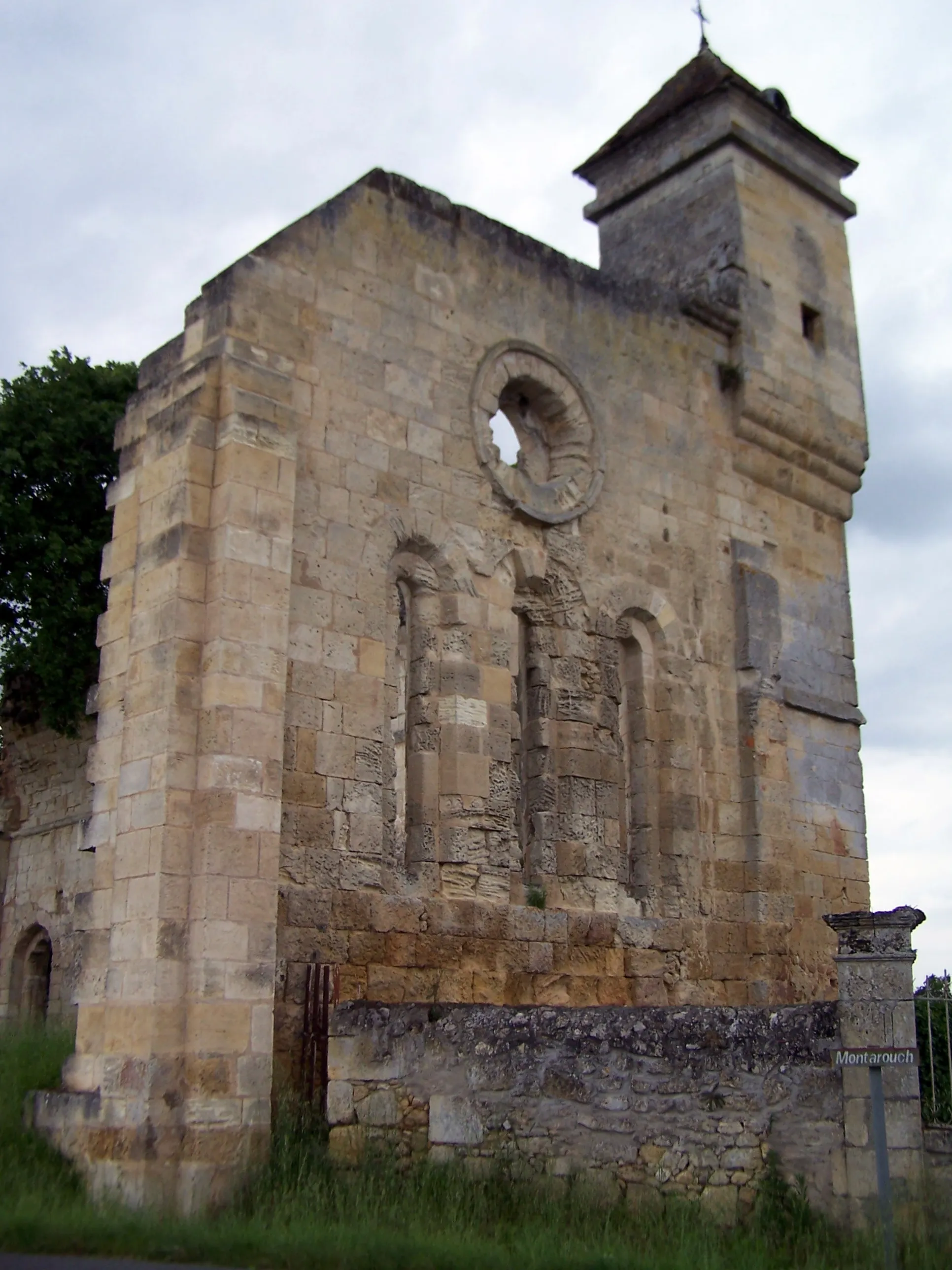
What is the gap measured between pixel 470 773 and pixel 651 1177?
3.49 metres

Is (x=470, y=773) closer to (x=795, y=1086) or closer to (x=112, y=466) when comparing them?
(x=795, y=1086)

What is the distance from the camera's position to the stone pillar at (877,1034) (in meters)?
6.25

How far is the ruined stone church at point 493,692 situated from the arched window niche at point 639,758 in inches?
1.3

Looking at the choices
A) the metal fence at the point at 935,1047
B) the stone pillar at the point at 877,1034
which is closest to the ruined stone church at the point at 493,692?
the stone pillar at the point at 877,1034

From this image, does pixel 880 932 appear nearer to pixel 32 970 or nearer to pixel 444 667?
pixel 444 667

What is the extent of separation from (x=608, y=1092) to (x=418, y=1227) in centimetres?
123

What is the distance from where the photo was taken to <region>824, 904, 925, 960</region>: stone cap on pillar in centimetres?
649

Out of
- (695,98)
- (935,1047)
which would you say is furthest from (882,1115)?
(695,98)

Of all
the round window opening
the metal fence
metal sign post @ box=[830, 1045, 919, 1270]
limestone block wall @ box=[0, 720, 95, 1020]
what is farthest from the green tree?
metal sign post @ box=[830, 1045, 919, 1270]

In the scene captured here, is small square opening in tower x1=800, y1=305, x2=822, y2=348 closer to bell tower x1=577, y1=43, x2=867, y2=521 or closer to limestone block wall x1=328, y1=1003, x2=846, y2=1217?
bell tower x1=577, y1=43, x2=867, y2=521

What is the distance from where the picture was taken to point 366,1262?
19.0 ft

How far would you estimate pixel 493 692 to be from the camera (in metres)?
10.0

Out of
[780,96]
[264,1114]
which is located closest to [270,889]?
[264,1114]

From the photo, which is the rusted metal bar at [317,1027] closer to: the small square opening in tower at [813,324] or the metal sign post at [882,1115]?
the metal sign post at [882,1115]
